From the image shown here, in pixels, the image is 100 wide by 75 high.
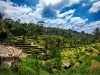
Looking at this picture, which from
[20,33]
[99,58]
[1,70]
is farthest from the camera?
[20,33]

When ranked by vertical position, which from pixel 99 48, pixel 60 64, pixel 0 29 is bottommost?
pixel 60 64

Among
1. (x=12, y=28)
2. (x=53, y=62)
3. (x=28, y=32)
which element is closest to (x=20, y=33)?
(x=28, y=32)

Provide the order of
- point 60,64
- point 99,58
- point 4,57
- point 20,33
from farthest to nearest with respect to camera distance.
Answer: point 20,33 → point 60,64 → point 4,57 → point 99,58

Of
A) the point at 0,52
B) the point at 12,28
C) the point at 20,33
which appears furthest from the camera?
the point at 20,33

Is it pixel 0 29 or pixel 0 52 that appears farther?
pixel 0 29

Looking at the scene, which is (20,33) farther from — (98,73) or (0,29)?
(98,73)

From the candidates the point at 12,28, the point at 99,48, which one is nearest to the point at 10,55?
the point at 99,48

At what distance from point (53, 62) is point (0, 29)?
1688 inches

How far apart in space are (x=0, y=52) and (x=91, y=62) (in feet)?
44.2

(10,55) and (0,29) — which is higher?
(0,29)

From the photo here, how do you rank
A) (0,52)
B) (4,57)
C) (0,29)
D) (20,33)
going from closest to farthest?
(4,57)
(0,52)
(0,29)
(20,33)

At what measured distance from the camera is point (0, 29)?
233 feet

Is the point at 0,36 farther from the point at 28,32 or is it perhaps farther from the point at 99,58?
the point at 99,58

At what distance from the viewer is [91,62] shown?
18.6 meters
